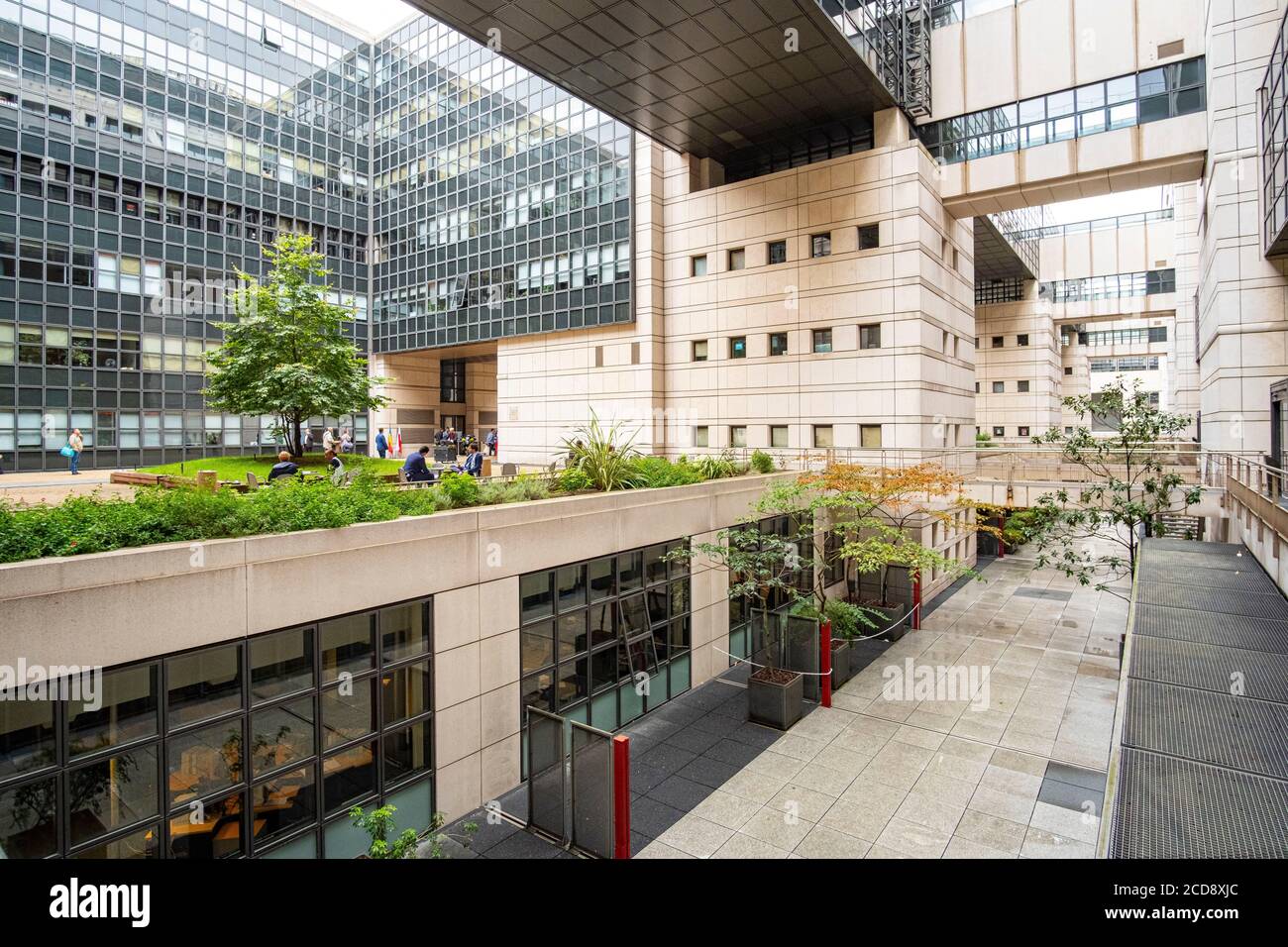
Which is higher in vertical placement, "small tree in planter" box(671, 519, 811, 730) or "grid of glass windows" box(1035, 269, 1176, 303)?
"grid of glass windows" box(1035, 269, 1176, 303)

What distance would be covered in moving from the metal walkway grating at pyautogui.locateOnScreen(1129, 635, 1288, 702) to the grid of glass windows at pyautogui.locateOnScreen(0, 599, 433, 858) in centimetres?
956

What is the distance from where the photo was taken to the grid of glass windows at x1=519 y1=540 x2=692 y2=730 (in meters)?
12.8

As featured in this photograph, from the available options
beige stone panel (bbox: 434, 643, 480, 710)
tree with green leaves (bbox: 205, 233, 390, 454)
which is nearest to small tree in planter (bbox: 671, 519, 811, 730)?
beige stone panel (bbox: 434, 643, 480, 710)

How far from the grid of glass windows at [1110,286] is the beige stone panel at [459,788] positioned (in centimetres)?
5230

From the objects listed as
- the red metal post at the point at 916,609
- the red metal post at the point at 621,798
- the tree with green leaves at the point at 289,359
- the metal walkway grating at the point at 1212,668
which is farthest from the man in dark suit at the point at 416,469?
the red metal post at the point at 916,609

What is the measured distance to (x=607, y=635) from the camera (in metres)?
14.3

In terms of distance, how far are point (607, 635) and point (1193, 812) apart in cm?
1064

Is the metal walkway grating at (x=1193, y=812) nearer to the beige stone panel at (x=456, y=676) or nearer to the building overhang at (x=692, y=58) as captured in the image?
the beige stone panel at (x=456, y=676)

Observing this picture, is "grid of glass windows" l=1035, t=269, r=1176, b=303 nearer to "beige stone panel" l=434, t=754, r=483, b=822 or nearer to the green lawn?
the green lawn

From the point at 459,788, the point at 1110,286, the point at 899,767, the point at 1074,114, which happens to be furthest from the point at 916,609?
the point at 1110,286

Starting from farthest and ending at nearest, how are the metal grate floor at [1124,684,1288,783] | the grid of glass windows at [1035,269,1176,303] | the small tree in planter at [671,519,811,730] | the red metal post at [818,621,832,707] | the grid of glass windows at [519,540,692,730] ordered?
the grid of glass windows at [1035,269,1176,303], the red metal post at [818,621,832,707], the small tree in planter at [671,519,811,730], the grid of glass windows at [519,540,692,730], the metal grate floor at [1124,684,1288,783]

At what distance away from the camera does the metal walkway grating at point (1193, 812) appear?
4.33m
